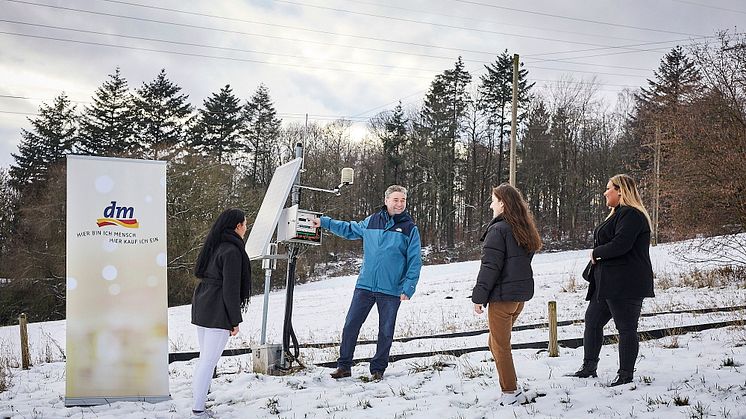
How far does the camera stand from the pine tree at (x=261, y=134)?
43375 millimetres

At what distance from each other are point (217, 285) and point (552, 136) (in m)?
41.3

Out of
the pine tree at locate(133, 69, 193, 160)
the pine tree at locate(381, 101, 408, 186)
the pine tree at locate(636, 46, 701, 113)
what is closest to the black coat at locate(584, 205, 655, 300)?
the pine tree at locate(636, 46, 701, 113)

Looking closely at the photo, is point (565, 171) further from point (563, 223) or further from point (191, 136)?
point (191, 136)

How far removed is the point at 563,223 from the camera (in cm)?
4425

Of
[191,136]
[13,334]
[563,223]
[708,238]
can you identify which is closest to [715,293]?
[708,238]

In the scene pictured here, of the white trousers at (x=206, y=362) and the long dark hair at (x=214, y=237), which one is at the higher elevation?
the long dark hair at (x=214, y=237)

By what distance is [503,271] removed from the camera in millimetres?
5293

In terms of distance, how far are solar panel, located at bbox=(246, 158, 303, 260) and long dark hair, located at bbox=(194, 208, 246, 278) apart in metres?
1.34

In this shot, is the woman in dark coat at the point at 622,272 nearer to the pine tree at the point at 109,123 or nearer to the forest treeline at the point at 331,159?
the forest treeline at the point at 331,159

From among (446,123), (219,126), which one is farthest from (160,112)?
(446,123)

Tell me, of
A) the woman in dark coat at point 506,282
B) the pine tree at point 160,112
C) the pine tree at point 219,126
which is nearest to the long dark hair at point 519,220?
the woman in dark coat at point 506,282

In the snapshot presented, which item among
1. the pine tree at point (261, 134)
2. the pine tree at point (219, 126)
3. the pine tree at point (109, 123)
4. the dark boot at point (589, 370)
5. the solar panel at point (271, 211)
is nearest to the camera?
the dark boot at point (589, 370)

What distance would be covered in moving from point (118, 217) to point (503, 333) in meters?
3.98

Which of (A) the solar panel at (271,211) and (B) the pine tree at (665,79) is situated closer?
(A) the solar panel at (271,211)
